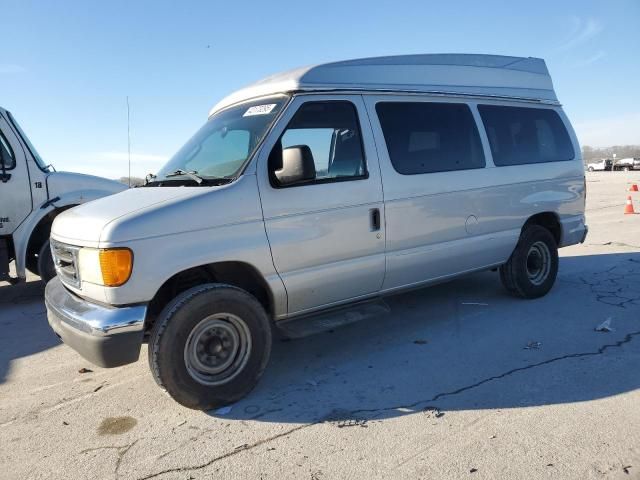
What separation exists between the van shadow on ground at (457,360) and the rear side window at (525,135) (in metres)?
1.64

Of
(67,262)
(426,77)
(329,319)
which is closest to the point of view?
(67,262)

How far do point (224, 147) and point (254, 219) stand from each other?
31.3 inches

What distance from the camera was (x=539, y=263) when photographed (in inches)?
227

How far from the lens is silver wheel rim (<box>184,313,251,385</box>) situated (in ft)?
11.1

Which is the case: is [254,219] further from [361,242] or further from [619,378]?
[619,378]

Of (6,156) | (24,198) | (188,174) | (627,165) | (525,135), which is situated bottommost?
(24,198)

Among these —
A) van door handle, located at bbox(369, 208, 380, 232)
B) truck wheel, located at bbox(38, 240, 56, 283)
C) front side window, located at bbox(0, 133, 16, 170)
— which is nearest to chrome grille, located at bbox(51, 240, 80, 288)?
van door handle, located at bbox(369, 208, 380, 232)

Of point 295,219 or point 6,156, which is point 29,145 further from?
point 295,219

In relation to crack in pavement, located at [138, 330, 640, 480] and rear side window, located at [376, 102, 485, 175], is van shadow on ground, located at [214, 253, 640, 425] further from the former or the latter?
rear side window, located at [376, 102, 485, 175]

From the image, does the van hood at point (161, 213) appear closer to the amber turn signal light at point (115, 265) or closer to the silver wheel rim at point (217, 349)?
the amber turn signal light at point (115, 265)

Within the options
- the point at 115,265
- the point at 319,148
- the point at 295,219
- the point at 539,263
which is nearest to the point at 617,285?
the point at 539,263

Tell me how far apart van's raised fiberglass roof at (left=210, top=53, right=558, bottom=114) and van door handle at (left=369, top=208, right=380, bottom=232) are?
104 cm

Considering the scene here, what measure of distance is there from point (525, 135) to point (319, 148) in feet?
9.31

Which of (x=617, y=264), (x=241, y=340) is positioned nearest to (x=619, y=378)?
(x=241, y=340)
